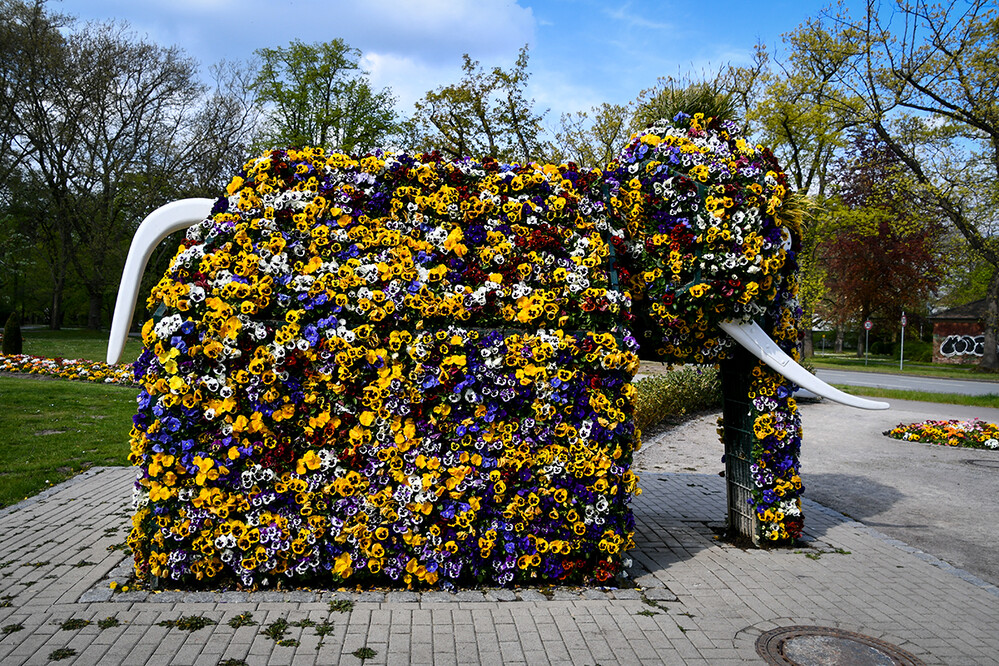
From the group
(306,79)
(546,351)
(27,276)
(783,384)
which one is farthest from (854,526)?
(27,276)

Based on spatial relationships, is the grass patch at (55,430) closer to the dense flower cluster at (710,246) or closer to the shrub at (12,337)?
the shrub at (12,337)

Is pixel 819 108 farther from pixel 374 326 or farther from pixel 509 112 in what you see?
pixel 374 326

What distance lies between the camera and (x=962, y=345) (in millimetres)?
38156

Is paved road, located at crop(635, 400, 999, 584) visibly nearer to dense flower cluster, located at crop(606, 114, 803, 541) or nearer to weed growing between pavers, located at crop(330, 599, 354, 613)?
dense flower cluster, located at crop(606, 114, 803, 541)

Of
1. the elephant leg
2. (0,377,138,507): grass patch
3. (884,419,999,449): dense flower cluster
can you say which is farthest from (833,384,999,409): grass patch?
(0,377,138,507): grass patch

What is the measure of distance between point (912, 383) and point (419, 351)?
82.2 ft

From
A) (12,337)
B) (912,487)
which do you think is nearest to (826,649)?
(912,487)

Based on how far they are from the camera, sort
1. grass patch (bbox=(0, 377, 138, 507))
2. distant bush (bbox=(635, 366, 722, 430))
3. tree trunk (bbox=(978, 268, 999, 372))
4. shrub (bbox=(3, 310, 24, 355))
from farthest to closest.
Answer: tree trunk (bbox=(978, 268, 999, 372)) → shrub (bbox=(3, 310, 24, 355)) → distant bush (bbox=(635, 366, 722, 430)) → grass patch (bbox=(0, 377, 138, 507))

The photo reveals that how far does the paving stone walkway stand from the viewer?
3.87 metres

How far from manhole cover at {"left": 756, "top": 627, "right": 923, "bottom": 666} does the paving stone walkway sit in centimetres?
10

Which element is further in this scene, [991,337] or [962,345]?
[962,345]

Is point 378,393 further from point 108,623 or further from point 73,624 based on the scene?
point 73,624

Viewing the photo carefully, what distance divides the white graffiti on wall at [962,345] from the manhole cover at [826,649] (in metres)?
41.4

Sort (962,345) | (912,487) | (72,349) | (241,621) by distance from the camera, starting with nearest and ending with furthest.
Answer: (241,621)
(912,487)
(72,349)
(962,345)
